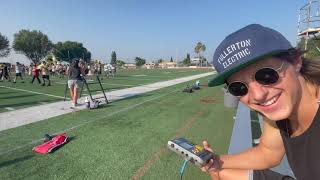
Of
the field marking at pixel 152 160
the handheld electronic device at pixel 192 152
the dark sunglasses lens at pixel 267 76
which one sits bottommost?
the field marking at pixel 152 160

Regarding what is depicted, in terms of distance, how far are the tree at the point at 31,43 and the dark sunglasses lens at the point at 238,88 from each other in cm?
8903

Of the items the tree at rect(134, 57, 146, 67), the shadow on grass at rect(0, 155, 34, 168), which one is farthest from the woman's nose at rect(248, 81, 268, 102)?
the tree at rect(134, 57, 146, 67)

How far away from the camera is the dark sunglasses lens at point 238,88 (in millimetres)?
2039

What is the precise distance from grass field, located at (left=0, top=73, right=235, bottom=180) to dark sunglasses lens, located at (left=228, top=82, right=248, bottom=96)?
3034 mm

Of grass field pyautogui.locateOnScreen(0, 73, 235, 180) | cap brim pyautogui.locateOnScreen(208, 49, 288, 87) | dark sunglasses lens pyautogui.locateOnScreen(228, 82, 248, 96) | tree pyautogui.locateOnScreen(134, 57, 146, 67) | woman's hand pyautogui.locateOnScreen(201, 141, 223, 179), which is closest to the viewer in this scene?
cap brim pyautogui.locateOnScreen(208, 49, 288, 87)

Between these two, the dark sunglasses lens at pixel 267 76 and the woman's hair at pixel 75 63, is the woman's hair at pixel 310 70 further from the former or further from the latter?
the woman's hair at pixel 75 63

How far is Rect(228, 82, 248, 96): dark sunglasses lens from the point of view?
2.04m

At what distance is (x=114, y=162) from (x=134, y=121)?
369 cm

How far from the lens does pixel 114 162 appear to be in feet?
18.5

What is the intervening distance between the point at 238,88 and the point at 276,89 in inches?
8.9

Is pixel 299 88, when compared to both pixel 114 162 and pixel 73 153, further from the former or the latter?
pixel 73 153

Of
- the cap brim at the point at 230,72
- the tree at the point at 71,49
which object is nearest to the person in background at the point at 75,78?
the cap brim at the point at 230,72

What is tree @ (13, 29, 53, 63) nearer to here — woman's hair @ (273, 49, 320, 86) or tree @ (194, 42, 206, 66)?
tree @ (194, 42, 206, 66)

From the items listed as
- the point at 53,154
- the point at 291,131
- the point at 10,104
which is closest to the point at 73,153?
the point at 53,154
